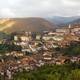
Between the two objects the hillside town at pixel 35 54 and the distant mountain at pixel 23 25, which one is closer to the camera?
the hillside town at pixel 35 54

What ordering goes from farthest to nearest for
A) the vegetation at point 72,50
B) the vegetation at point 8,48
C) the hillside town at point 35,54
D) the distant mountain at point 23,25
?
the distant mountain at point 23,25
the vegetation at point 8,48
the vegetation at point 72,50
the hillside town at point 35,54

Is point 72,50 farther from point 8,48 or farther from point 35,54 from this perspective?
point 8,48

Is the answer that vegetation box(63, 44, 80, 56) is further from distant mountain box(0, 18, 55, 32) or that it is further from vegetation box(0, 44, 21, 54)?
distant mountain box(0, 18, 55, 32)

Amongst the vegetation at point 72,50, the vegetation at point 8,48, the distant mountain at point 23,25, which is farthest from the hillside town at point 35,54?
the distant mountain at point 23,25

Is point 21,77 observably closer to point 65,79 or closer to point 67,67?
point 65,79

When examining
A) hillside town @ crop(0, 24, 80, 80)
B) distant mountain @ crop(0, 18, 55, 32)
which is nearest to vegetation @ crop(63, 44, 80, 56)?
hillside town @ crop(0, 24, 80, 80)

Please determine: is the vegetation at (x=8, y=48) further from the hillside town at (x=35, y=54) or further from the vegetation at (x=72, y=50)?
the vegetation at (x=72, y=50)

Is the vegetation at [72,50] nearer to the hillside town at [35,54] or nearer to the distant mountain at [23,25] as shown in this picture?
the hillside town at [35,54]

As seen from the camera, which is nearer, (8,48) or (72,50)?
(72,50)

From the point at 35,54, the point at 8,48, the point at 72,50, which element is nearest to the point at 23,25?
the point at 8,48

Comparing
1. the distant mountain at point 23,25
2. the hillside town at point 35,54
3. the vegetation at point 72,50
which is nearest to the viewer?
the hillside town at point 35,54

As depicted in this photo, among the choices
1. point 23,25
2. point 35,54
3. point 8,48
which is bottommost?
point 35,54
